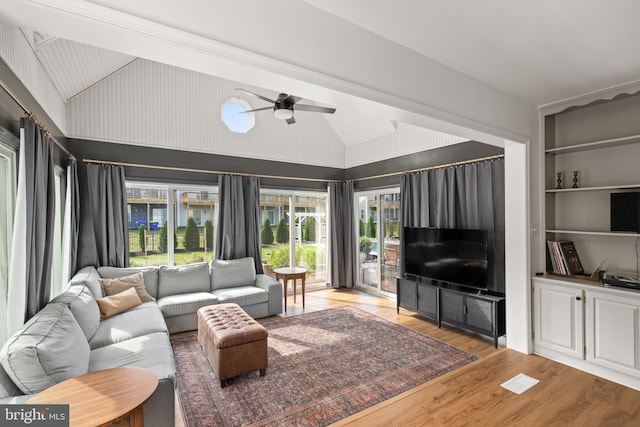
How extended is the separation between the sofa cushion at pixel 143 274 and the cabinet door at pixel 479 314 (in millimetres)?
4067

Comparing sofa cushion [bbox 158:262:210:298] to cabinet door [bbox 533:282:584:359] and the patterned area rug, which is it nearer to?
the patterned area rug

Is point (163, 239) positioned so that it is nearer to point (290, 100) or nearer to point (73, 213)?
point (73, 213)

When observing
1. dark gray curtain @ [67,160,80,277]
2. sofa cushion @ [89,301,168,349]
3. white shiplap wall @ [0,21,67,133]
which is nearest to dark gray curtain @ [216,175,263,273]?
sofa cushion @ [89,301,168,349]

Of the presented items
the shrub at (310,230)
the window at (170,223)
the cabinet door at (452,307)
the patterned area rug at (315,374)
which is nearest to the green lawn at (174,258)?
the window at (170,223)

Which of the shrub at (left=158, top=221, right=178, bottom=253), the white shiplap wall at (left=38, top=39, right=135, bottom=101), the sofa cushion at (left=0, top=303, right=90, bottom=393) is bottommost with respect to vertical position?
the sofa cushion at (left=0, top=303, right=90, bottom=393)

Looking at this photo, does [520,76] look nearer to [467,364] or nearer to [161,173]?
[467,364]

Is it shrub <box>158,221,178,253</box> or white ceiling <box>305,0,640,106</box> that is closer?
white ceiling <box>305,0,640,106</box>

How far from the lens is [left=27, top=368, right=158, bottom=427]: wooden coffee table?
4.53 ft

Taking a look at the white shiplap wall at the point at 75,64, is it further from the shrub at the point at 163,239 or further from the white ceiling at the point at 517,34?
the white ceiling at the point at 517,34

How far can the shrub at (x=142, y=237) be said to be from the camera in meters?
4.68

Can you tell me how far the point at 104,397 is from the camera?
1.52 metres

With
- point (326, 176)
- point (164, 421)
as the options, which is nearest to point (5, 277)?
point (164, 421)

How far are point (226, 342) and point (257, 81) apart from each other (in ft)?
7.14

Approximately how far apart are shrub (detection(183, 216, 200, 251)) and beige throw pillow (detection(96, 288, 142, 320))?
134 cm
